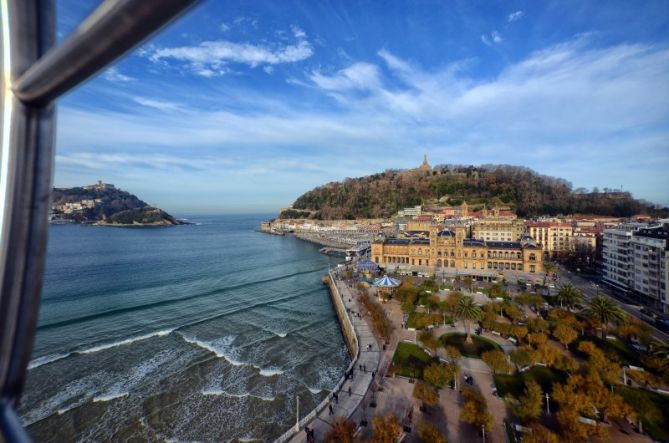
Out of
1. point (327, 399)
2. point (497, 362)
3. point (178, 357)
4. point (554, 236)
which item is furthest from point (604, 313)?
point (554, 236)

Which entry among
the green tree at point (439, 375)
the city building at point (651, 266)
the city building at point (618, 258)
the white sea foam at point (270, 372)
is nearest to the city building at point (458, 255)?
the city building at point (618, 258)

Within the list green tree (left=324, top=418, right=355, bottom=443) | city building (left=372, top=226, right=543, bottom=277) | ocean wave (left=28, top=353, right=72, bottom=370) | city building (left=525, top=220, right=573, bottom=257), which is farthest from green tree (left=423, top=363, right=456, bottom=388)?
city building (left=525, top=220, right=573, bottom=257)

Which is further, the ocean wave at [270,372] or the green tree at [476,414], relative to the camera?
the ocean wave at [270,372]

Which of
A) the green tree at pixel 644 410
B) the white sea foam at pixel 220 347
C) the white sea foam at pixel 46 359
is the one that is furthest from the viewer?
the white sea foam at pixel 220 347

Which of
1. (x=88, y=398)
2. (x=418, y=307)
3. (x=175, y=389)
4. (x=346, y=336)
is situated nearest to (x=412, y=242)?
(x=418, y=307)

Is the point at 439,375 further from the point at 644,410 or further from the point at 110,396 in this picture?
the point at 110,396

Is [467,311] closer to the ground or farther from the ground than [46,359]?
farther from the ground

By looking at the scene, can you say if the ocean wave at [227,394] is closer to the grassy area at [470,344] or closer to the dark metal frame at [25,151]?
the grassy area at [470,344]
